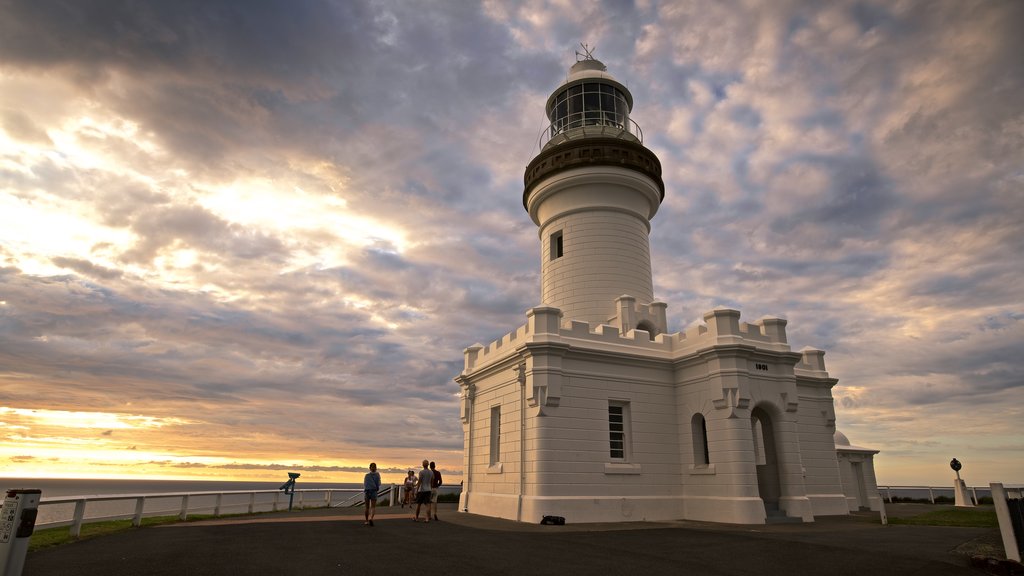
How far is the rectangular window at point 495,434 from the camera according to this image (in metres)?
19.3

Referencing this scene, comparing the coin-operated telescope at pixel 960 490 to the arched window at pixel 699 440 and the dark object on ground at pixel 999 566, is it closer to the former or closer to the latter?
the arched window at pixel 699 440

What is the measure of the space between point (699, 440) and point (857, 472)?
1117 centimetres

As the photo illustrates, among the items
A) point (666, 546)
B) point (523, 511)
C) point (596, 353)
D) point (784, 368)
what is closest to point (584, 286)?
point (596, 353)

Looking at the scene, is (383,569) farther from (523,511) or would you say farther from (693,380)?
(693,380)

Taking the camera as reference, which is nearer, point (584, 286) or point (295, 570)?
point (295, 570)

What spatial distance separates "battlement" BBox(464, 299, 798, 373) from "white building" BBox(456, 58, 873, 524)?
48 millimetres

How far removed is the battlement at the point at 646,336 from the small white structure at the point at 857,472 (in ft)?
28.2

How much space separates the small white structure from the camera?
23.4 meters

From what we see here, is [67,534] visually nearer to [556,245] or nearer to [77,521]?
[77,521]

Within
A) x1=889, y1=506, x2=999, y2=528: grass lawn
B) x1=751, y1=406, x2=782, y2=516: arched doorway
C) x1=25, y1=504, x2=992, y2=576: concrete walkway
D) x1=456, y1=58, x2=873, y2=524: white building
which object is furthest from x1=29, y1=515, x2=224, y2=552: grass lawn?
x1=889, y1=506, x2=999, y2=528: grass lawn

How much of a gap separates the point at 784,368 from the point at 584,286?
25.1 ft

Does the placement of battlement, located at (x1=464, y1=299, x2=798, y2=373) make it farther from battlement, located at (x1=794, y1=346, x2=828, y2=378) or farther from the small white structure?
the small white structure

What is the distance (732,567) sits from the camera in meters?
8.92

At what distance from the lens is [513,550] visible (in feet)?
34.4
